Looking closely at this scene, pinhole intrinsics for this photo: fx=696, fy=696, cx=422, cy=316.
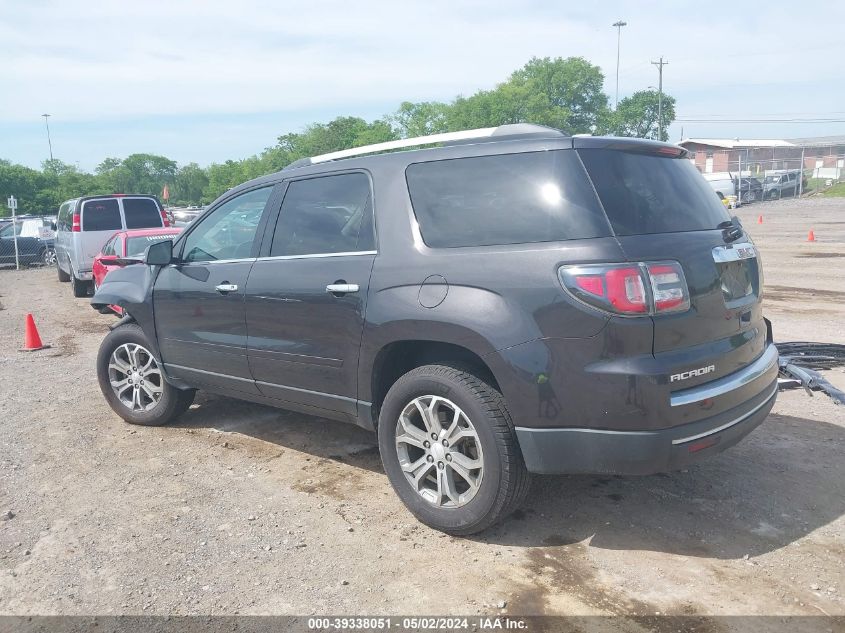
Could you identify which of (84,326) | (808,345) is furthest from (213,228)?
(84,326)

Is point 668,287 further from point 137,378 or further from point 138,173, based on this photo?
point 138,173

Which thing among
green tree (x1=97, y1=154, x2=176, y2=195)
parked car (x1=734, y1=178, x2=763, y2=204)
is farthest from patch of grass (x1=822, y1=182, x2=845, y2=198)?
green tree (x1=97, y1=154, x2=176, y2=195)

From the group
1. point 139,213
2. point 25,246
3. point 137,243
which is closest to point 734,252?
point 137,243

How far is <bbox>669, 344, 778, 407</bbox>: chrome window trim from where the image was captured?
304cm

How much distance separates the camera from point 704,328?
3.16 m

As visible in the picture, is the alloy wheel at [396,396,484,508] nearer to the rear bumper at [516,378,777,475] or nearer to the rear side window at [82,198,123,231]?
the rear bumper at [516,378,777,475]

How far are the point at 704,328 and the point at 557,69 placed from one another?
312 ft

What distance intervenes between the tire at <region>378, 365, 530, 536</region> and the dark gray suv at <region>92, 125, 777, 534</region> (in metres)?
0.01

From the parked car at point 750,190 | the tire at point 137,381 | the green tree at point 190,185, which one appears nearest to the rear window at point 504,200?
the tire at point 137,381

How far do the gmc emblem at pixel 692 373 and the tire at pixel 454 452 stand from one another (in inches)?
30.2

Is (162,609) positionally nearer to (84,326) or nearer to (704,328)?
(704,328)

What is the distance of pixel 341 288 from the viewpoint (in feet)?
12.6

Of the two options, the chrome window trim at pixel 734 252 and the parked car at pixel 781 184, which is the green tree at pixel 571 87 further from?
the chrome window trim at pixel 734 252

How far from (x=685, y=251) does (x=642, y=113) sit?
329 feet
